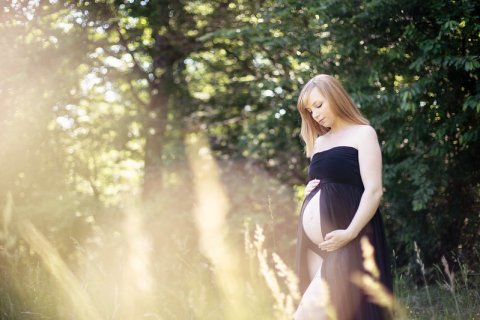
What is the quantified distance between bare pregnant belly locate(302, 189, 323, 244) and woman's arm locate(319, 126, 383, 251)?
0.56 ft

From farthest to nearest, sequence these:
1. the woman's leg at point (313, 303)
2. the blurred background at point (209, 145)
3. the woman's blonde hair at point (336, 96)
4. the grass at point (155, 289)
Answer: the blurred background at point (209, 145)
the grass at point (155, 289)
the woman's blonde hair at point (336, 96)
the woman's leg at point (313, 303)

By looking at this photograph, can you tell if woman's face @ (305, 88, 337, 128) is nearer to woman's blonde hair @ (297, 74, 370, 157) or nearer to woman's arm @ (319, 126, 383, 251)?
woman's blonde hair @ (297, 74, 370, 157)

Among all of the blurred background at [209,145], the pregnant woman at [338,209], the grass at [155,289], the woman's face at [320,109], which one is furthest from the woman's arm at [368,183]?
the blurred background at [209,145]

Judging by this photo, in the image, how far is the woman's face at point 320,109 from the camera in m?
3.43

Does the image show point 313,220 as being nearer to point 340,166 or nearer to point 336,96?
point 340,166

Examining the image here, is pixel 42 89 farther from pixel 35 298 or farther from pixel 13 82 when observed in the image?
pixel 35 298

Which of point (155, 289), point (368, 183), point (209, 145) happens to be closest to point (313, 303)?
point (368, 183)

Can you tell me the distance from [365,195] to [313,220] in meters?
0.38

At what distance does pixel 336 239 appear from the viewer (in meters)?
3.17

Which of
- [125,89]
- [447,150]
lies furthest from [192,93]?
[447,150]

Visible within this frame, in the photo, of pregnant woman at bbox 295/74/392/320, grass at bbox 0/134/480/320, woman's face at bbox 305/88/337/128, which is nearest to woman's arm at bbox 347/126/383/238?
pregnant woman at bbox 295/74/392/320

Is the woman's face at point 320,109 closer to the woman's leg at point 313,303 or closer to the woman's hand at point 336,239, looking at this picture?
the woman's hand at point 336,239

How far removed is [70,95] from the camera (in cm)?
1079

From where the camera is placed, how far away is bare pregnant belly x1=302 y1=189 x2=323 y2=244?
11.2 ft
